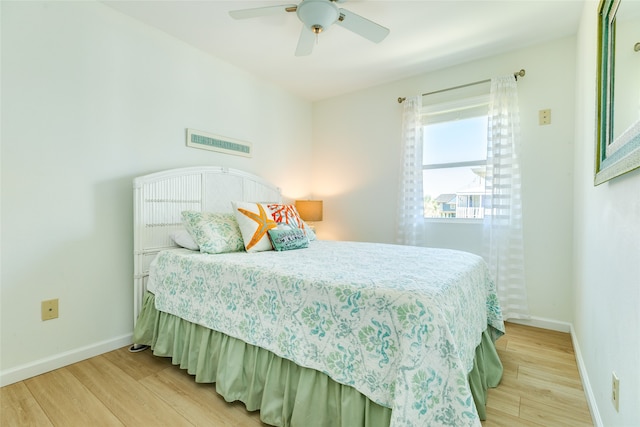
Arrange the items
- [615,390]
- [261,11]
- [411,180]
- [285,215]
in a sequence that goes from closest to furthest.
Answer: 1. [615,390]
2. [261,11]
3. [285,215]
4. [411,180]

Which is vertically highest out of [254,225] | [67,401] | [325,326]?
[254,225]

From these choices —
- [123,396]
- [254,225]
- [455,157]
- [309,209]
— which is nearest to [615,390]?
[254,225]

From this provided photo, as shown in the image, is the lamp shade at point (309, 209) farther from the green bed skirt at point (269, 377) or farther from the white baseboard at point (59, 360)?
the white baseboard at point (59, 360)

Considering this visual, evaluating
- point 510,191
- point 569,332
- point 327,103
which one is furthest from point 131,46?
point 569,332

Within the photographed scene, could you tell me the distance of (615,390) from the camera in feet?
3.46

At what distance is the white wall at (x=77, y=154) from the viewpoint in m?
1.74

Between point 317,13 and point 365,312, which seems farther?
point 317,13

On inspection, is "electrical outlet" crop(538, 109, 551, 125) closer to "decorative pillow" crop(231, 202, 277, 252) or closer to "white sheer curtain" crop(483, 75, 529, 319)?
"white sheer curtain" crop(483, 75, 529, 319)

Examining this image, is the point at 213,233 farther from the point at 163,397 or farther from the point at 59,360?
the point at 59,360

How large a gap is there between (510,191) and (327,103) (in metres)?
2.41

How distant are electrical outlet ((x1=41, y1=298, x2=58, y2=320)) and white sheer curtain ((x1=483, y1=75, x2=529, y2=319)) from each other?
332 centimetres

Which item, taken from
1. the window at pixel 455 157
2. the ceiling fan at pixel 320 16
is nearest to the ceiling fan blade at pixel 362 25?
the ceiling fan at pixel 320 16

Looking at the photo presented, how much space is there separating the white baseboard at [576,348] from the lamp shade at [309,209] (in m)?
2.19

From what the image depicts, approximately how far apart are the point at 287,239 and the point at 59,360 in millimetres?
1632
